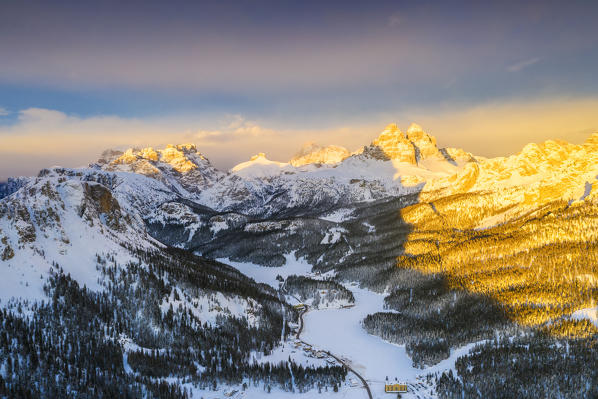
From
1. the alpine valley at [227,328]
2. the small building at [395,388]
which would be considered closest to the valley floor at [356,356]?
the alpine valley at [227,328]

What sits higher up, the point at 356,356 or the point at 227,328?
the point at 227,328

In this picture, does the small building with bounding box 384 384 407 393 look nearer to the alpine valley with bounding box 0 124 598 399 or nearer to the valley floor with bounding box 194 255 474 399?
the valley floor with bounding box 194 255 474 399

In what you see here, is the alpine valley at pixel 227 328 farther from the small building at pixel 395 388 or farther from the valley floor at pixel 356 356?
the small building at pixel 395 388

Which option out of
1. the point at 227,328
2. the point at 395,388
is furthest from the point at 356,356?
the point at 227,328

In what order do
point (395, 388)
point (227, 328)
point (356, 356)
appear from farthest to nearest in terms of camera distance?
point (356, 356), point (227, 328), point (395, 388)

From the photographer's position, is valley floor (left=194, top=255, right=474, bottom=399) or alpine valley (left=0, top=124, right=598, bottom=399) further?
valley floor (left=194, top=255, right=474, bottom=399)

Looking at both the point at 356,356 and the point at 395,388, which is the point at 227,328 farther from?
the point at 395,388

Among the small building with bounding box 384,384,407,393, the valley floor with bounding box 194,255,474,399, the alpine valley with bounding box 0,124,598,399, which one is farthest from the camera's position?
the small building with bounding box 384,384,407,393

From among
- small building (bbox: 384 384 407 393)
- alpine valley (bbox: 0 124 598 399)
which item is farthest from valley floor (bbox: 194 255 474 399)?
small building (bbox: 384 384 407 393)

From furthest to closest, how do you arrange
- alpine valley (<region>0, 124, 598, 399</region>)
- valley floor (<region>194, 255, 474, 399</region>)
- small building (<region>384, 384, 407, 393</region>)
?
small building (<region>384, 384, 407, 393</region>) → valley floor (<region>194, 255, 474, 399</region>) → alpine valley (<region>0, 124, 598, 399</region>)
